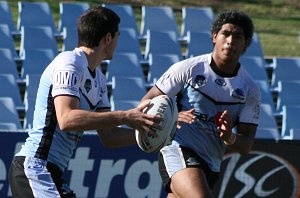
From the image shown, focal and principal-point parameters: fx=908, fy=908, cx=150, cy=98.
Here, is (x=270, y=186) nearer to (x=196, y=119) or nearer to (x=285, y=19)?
(x=196, y=119)

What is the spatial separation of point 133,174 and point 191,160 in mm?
2775

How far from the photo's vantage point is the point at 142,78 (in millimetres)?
11523

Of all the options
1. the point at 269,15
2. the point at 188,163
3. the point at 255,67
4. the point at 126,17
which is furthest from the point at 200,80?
the point at 269,15

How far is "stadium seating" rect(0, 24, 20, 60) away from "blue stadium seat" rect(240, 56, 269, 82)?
307 centimetres

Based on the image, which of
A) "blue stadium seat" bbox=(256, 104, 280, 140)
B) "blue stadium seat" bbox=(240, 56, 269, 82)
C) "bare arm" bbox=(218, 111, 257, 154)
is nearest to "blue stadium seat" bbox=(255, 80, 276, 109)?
"blue stadium seat" bbox=(240, 56, 269, 82)

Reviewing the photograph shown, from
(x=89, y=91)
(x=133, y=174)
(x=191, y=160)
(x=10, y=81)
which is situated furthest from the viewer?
(x=10, y=81)

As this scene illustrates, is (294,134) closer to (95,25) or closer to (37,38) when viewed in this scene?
(37,38)

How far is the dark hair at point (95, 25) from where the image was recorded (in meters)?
4.91

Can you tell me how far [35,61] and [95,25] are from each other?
21.7 ft

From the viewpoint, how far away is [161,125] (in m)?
5.16

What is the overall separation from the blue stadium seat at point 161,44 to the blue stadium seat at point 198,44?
16cm

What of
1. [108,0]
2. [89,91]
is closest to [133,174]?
[89,91]

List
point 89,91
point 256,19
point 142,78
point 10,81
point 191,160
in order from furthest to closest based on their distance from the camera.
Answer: point 256,19 → point 142,78 → point 10,81 → point 191,160 → point 89,91

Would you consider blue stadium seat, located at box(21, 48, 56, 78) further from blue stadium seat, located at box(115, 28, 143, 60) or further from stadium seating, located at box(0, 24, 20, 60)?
blue stadium seat, located at box(115, 28, 143, 60)
